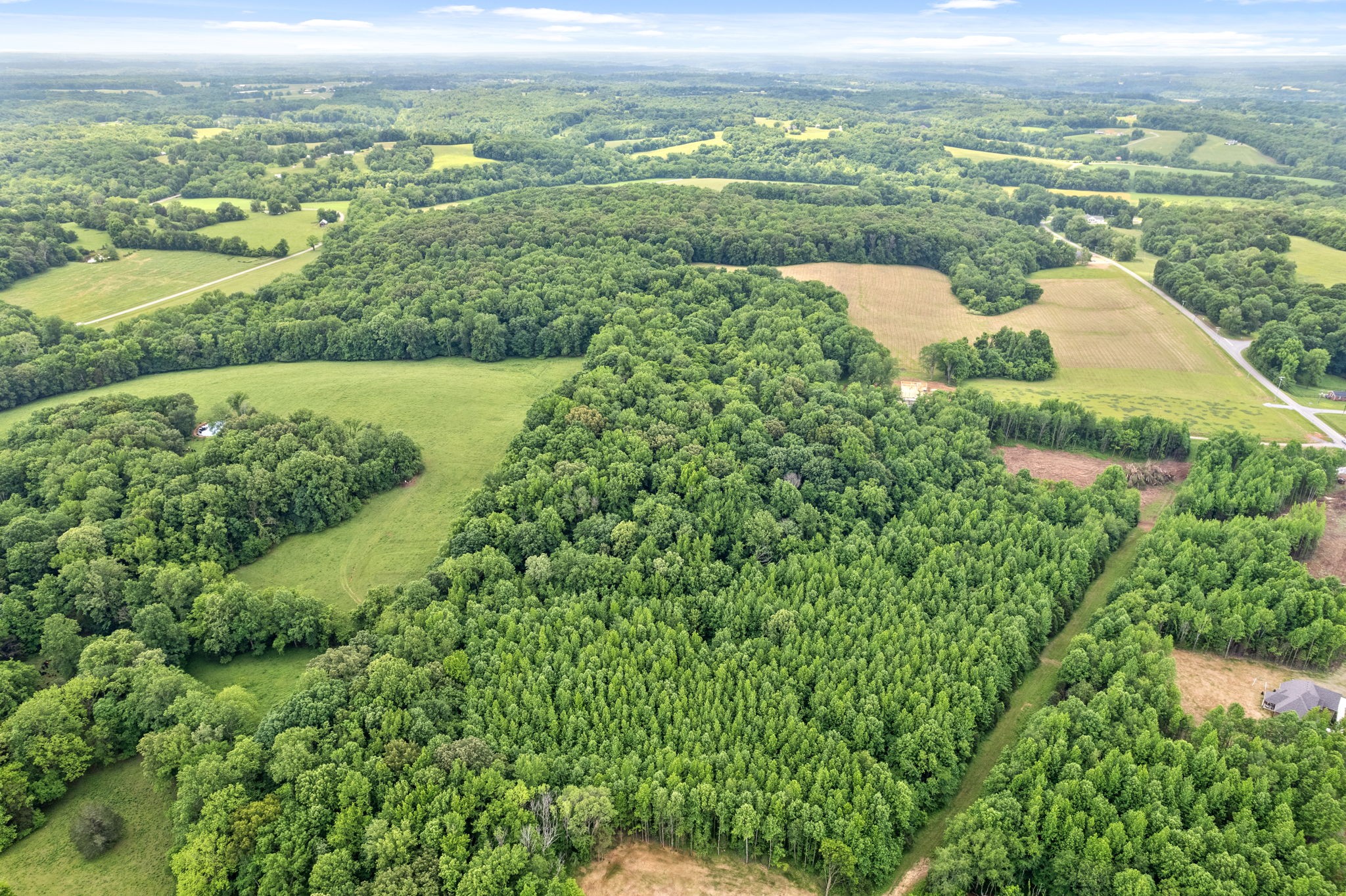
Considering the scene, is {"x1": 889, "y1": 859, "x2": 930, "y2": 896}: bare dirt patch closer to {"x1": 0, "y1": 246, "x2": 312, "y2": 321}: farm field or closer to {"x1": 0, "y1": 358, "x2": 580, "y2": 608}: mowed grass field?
{"x1": 0, "y1": 358, "x2": 580, "y2": 608}: mowed grass field

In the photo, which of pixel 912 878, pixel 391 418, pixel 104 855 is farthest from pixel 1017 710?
pixel 391 418

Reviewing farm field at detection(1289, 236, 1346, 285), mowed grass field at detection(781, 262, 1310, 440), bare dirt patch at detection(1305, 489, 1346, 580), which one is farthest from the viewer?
farm field at detection(1289, 236, 1346, 285)

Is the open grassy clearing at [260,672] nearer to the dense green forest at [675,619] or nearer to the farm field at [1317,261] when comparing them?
the dense green forest at [675,619]

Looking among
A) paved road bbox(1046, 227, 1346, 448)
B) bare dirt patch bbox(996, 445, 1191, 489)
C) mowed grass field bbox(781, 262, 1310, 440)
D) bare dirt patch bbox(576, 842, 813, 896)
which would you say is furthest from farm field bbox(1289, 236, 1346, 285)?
bare dirt patch bbox(576, 842, 813, 896)

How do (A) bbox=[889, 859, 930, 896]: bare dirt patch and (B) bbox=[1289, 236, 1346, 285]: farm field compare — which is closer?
(A) bbox=[889, 859, 930, 896]: bare dirt patch

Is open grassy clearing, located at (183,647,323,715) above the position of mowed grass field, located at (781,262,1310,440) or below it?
below

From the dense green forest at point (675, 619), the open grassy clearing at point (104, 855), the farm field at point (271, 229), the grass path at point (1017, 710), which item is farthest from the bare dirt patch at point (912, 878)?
the farm field at point (271, 229)

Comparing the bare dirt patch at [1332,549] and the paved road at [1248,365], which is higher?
the paved road at [1248,365]
